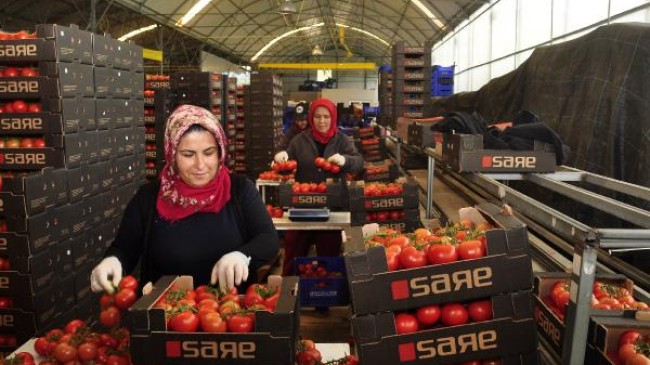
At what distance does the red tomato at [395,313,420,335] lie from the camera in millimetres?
1650

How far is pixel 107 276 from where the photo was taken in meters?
2.08

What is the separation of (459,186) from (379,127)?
503cm

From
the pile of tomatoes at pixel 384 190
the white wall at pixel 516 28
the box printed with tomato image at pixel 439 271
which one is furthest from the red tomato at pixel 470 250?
the white wall at pixel 516 28

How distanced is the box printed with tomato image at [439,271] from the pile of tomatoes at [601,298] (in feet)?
1.38

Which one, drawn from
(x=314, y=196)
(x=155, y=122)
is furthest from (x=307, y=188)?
(x=155, y=122)

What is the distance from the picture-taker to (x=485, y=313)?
5.56 ft

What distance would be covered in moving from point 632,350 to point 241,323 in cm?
108

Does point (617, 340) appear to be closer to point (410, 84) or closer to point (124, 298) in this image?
point (124, 298)

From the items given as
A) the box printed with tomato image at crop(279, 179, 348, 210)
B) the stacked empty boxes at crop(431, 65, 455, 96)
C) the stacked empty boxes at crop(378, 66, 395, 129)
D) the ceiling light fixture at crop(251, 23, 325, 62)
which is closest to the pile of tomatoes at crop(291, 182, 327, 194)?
the box printed with tomato image at crop(279, 179, 348, 210)

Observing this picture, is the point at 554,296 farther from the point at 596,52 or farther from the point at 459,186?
the point at 459,186

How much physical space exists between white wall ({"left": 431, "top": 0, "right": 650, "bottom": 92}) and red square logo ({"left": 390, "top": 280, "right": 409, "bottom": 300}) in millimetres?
6466

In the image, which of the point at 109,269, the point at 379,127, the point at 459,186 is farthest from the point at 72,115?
the point at 379,127

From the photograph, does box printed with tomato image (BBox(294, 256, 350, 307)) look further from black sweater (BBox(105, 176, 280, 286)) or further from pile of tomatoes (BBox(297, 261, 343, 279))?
black sweater (BBox(105, 176, 280, 286))

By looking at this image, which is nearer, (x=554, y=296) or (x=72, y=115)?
(x=554, y=296)
